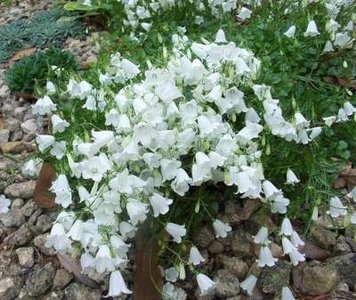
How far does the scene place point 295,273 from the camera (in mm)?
2336

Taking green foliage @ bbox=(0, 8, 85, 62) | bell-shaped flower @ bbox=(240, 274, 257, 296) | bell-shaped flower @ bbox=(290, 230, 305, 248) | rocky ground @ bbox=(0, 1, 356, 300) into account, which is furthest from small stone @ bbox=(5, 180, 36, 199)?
green foliage @ bbox=(0, 8, 85, 62)

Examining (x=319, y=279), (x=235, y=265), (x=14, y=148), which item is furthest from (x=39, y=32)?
(x=319, y=279)

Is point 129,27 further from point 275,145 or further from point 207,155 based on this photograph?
point 207,155

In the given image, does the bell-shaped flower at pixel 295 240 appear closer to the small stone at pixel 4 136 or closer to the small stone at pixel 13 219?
the small stone at pixel 13 219

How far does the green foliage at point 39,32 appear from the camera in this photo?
4.04m

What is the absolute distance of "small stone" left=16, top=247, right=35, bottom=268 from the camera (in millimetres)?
2439

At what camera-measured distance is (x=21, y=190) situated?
2.74 meters

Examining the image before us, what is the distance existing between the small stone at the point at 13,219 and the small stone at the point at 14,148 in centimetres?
50

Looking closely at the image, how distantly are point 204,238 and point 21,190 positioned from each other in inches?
34.8

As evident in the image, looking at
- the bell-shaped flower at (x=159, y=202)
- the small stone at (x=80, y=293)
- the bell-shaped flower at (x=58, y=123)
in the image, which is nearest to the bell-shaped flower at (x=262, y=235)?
the bell-shaped flower at (x=159, y=202)

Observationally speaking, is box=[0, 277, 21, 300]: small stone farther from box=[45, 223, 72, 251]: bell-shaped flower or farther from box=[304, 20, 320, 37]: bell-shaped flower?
box=[304, 20, 320, 37]: bell-shaped flower

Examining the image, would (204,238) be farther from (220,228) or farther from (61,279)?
(61,279)

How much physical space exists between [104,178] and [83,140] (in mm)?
239

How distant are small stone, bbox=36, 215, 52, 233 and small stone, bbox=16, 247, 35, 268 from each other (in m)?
0.11
